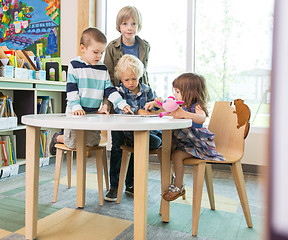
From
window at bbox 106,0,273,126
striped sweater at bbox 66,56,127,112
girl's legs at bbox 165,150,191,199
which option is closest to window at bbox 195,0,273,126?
window at bbox 106,0,273,126

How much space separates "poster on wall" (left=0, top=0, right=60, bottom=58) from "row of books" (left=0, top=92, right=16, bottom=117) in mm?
1200

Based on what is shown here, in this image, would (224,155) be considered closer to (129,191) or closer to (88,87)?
(129,191)

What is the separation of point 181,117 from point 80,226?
2.78ft

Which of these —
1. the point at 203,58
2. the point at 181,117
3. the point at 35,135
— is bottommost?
the point at 35,135

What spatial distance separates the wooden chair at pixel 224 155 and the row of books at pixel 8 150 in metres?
1.81

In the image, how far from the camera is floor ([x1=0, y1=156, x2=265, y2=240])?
1.59 m

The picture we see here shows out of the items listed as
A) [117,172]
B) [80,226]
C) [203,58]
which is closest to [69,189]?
[117,172]

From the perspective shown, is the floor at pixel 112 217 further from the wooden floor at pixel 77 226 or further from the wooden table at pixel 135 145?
the wooden table at pixel 135 145

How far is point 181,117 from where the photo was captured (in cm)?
162

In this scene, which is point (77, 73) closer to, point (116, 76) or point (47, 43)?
point (116, 76)

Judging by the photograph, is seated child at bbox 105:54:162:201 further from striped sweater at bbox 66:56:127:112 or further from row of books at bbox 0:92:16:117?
row of books at bbox 0:92:16:117

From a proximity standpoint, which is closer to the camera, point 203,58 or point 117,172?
point 117,172

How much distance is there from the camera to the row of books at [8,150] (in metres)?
2.68

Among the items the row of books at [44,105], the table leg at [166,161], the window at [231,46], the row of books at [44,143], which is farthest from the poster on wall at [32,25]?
the table leg at [166,161]
